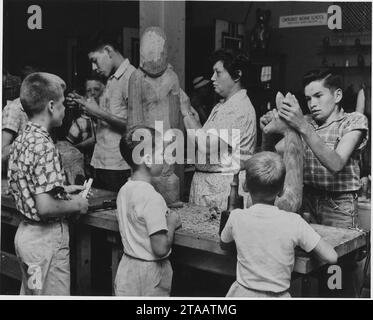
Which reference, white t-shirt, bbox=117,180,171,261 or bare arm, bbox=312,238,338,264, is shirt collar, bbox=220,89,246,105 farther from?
bare arm, bbox=312,238,338,264

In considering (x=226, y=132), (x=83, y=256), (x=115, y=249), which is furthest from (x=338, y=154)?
(x=83, y=256)

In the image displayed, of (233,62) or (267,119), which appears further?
(233,62)

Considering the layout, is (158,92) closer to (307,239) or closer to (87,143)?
(87,143)

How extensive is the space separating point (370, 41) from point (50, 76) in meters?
1.50

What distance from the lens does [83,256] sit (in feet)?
8.20

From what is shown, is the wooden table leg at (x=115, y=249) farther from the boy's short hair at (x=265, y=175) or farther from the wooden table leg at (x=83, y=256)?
the boy's short hair at (x=265, y=175)

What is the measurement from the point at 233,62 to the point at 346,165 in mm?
693

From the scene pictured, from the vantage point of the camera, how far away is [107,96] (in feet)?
8.77

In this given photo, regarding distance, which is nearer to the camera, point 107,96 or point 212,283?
point 212,283

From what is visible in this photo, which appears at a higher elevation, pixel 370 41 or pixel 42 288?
pixel 370 41

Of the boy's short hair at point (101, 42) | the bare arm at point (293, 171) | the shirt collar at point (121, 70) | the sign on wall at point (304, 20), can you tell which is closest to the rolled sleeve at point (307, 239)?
the bare arm at point (293, 171)

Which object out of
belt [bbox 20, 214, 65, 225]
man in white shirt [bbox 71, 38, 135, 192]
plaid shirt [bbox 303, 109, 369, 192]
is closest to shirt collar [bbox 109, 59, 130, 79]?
man in white shirt [bbox 71, 38, 135, 192]
